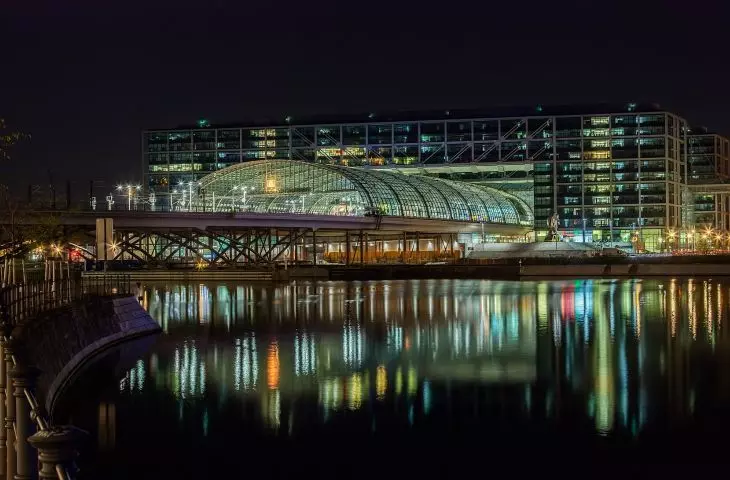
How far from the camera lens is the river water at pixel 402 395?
79.1 ft

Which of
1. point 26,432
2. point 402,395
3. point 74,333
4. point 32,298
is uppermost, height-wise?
point 32,298

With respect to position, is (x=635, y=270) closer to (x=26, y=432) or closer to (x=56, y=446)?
(x=26, y=432)

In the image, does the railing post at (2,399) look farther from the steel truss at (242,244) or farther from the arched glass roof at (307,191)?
the arched glass roof at (307,191)

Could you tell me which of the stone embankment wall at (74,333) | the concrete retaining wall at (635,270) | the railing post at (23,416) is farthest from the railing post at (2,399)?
the concrete retaining wall at (635,270)

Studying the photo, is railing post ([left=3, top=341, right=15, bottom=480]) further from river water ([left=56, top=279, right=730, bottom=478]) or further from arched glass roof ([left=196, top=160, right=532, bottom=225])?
arched glass roof ([left=196, top=160, right=532, bottom=225])

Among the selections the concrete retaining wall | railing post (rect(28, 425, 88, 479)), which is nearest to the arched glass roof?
the concrete retaining wall

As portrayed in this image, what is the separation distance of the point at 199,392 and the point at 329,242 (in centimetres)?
15648

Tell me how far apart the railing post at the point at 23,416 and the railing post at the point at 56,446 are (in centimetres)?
292

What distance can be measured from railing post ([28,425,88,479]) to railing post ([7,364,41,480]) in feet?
9.57

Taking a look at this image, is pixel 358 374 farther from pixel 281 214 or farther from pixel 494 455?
pixel 281 214

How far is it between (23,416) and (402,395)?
63.5ft

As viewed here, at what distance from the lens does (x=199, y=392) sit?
109ft

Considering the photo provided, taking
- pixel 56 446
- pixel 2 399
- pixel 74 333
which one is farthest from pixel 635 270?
pixel 56 446

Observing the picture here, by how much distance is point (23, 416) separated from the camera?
14.0 m
